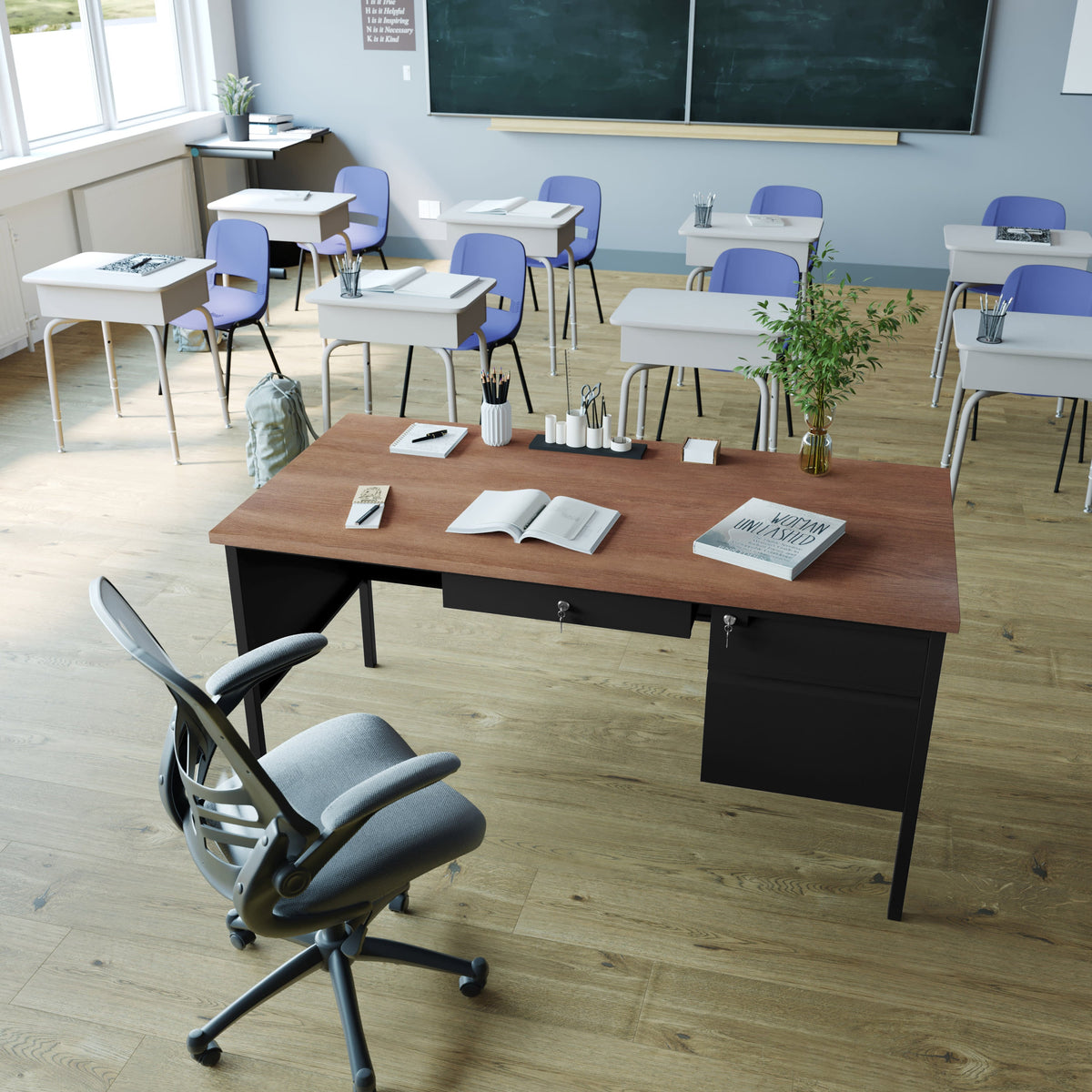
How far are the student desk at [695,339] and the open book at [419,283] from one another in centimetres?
71

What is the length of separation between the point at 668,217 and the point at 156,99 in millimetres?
3602

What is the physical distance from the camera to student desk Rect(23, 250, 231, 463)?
14.5 feet

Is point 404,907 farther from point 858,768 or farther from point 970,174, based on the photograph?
point 970,174

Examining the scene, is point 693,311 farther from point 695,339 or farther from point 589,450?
point 589,450

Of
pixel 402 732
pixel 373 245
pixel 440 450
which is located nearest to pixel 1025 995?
pixel 402 732

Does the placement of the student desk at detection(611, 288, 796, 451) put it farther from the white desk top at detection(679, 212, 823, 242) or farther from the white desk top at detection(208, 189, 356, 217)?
the white desk top at detection(208, 189, 356, 217)

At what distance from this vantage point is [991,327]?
3.90 metres

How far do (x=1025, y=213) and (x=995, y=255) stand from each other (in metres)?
0.84

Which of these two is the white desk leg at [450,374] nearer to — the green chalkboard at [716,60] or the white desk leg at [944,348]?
the white desk leg at [944,348]

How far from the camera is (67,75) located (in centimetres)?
649

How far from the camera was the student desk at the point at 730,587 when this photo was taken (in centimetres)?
219

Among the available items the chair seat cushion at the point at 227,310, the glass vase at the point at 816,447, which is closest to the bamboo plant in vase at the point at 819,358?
the glass vase at the point at 816,447

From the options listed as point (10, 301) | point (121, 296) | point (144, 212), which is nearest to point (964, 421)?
point (121, 296)

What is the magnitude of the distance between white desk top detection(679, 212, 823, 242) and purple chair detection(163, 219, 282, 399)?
6.61ft
